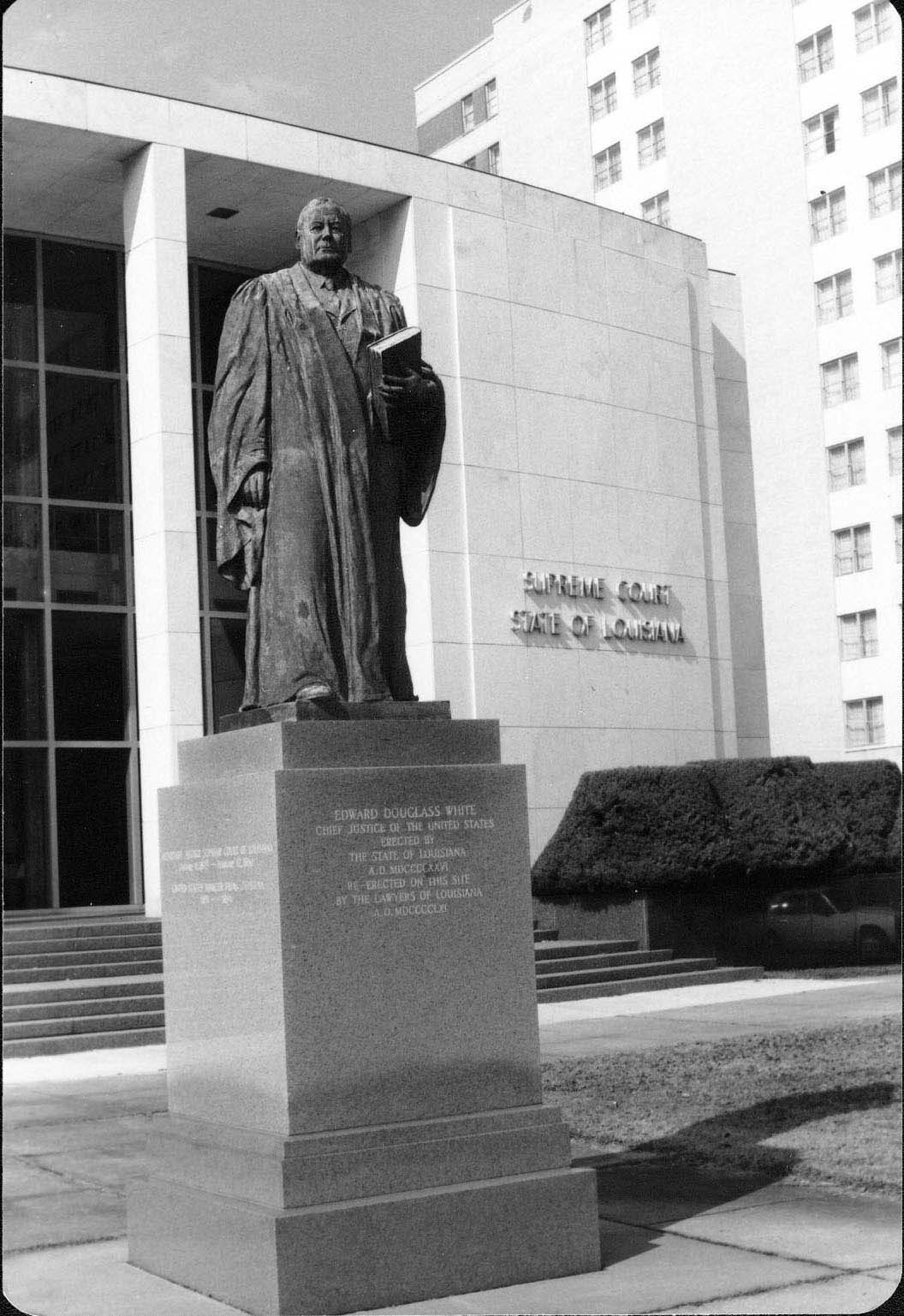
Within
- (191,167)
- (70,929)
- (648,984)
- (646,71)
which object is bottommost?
(648,984)

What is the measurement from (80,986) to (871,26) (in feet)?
128

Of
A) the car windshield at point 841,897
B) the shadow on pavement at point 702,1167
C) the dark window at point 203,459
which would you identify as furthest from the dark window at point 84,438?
the shadow on pavement at point 702,1167

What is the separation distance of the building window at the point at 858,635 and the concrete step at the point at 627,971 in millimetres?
24767

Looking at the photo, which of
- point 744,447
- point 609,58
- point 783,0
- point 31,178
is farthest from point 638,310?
point 783,0

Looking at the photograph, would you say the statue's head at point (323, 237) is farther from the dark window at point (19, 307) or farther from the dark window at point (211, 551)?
the dark window at point (19, 307)

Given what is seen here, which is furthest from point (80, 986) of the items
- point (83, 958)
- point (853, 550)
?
point (853, 550)

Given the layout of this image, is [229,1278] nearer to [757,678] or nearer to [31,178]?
[31,178]

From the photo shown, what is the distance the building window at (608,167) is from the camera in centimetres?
3850

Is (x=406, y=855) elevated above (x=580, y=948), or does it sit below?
above

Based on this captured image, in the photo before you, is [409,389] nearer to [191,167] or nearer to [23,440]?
[191,167]

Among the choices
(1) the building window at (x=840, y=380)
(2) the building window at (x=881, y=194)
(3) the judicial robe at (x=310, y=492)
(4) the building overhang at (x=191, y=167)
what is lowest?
(3) the judicial robe at (x=310, y=492)

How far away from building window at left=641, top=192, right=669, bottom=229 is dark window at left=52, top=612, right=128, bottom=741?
21.6 m

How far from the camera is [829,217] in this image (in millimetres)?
46312

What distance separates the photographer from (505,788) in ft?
21.5
